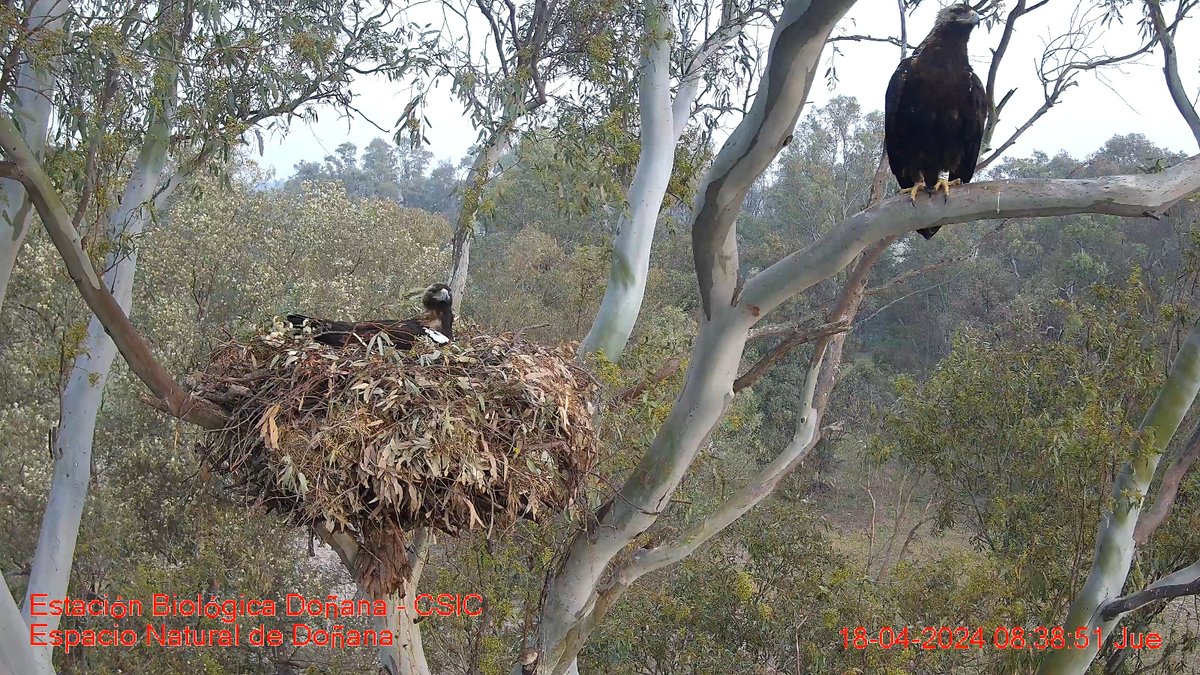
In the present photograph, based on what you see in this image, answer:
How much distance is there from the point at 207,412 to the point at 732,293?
205cm

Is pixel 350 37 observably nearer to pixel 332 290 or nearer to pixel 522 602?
pixel 522 602

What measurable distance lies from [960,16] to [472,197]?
260 centimetres

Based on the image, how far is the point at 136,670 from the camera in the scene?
8391 millimetres

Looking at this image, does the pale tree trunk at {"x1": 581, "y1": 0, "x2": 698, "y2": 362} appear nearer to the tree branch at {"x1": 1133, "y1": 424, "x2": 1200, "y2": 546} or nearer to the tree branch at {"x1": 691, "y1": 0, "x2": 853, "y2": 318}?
the tree branch at {"x1": 691, "y1": 0, "x2": 853, "y2": 318}

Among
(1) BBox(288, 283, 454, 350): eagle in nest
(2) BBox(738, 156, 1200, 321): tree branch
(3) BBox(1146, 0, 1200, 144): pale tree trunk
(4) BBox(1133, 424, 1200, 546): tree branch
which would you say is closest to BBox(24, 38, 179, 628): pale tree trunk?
(1) BBox(288, 283, 454, 350): eagle in nest

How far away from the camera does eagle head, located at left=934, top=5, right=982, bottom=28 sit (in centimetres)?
398

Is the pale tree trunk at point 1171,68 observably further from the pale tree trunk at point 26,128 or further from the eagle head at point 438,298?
the pale tree trunk at point 26,128

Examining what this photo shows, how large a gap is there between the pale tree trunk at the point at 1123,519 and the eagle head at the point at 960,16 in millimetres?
2630

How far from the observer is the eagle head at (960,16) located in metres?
3.98

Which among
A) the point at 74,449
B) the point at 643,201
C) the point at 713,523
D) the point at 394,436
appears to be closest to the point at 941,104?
the point at 643,201

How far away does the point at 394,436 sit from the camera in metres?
3.32

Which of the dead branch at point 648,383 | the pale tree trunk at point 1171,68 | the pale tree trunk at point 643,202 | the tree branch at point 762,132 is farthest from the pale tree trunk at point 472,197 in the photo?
the pale tree trunk at point 1171,68

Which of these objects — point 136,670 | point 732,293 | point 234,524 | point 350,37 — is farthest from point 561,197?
point 136,670

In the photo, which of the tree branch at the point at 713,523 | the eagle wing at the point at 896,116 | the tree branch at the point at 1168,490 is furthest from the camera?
the tree branch at the point at 1168,490
